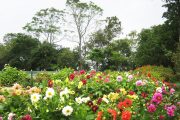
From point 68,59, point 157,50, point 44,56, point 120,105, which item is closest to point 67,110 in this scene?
point 120,105

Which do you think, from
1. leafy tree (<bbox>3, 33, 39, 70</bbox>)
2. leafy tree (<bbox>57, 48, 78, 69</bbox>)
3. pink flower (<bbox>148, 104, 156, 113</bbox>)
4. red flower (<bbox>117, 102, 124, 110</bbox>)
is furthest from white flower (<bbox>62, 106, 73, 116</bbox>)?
leafy tree (<bbox>3, 33, 39, 70</bbox>)

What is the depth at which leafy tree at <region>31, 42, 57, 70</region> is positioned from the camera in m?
46.4

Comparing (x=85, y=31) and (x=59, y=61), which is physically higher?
(x=85, y=31)

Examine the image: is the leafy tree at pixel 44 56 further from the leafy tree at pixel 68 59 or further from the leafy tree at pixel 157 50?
the leafy tree at pixel 157 50

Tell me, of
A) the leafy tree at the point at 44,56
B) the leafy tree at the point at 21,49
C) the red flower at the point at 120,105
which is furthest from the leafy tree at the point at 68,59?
the red flower at the point at 120,105

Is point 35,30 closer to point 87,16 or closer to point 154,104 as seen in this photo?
point 87,16

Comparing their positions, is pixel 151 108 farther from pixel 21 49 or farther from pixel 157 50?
pixel 21 49

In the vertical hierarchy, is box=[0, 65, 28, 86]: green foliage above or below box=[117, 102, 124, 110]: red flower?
below

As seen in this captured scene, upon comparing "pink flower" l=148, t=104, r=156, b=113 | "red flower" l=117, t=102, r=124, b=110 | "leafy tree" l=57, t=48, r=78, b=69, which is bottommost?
"leafy tree" l=57, t=48, r=78, b=69

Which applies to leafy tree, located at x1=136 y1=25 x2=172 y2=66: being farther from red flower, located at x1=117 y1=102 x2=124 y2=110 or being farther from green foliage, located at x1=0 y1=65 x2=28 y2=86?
red flower, located at x1=117 y1=102 x2=124 y2=110

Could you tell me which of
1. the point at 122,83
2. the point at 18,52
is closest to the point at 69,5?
the point at 18,52

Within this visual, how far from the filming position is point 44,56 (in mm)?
47156

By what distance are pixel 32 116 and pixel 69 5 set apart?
40.8 meters

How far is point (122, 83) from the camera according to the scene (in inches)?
352
